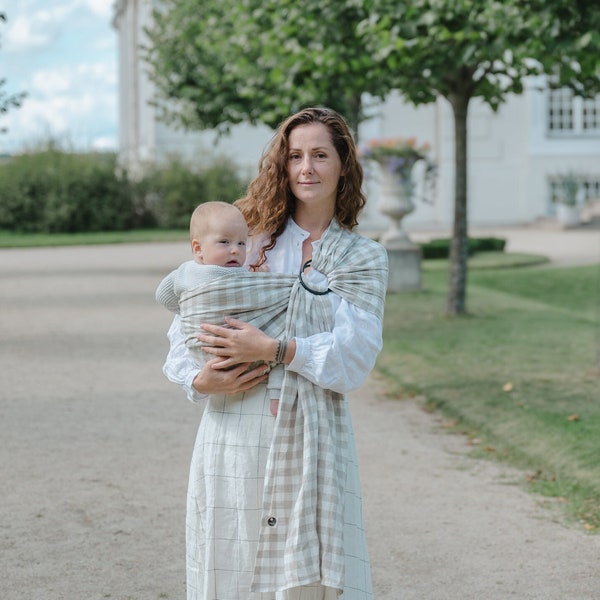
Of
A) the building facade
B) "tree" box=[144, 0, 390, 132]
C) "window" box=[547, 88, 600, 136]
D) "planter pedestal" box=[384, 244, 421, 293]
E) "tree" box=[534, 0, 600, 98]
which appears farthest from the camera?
"window" box=[547, 88, 600, 136]

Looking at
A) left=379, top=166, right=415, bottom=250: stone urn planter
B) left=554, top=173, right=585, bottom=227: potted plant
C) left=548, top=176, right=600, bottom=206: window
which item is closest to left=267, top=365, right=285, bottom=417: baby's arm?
left=379, top=166, right=415, bottom=250: stone urn planter

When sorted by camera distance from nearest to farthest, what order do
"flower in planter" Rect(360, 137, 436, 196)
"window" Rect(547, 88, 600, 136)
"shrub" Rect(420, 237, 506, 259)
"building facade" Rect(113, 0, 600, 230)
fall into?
"flower in planter" Rect(360, 137, 436, 196) < "shrub" Rect(420, 237, 506, 259) < "building facade" Rect(113, 0, 600, 230) < "window" Rect(547, 88, 600, 136)

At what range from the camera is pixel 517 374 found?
9328 mm

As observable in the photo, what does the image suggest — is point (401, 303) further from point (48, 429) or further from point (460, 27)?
point (48, 429)

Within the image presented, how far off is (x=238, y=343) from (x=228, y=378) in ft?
0.38

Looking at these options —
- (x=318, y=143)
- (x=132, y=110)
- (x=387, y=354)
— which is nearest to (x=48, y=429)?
(x=387, y=354)

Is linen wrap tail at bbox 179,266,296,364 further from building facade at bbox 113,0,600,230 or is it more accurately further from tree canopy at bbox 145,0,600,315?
building facade at bbox 113,0,600,230

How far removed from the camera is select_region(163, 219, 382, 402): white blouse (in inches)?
122

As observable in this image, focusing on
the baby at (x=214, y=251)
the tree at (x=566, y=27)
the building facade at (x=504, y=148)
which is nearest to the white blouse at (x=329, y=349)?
the baby at (x=214, y=251)

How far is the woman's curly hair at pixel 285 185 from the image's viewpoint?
10.9 ft

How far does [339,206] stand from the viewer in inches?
133

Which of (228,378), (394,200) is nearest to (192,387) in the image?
(228,378)

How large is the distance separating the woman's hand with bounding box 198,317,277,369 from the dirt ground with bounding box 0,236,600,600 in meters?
1.72

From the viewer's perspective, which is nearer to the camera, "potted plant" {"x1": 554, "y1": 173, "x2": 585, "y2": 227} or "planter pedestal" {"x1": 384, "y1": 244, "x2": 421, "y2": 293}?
"planter pedestal" {"x1": 384, "y1": 244, "x2": 421, "y2": 293}
